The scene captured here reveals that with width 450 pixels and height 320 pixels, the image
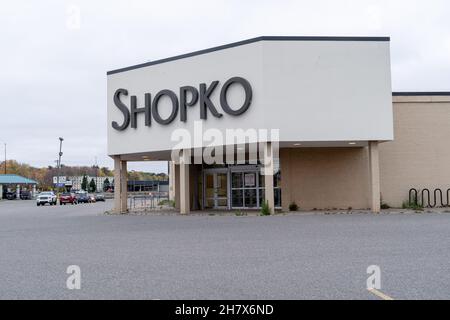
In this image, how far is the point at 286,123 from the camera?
78.2 ft

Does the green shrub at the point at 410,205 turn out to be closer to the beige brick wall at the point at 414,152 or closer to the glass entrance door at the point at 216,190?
the beige brick wall at the point at 414,152

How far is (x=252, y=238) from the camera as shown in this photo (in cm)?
1511

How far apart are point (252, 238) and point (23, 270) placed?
21.9 feet

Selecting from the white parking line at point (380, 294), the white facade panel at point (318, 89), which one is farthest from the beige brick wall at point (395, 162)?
the white parking line at point (380, 294)

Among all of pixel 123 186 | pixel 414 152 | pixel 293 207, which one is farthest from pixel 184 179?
pixel 414 152

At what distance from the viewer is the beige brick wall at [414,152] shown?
27.6 m

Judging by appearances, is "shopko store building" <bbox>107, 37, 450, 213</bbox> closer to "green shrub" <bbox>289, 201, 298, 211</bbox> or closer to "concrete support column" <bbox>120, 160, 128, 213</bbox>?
"concrete support column" <bbox>120, 160, 128, 213</bbox>

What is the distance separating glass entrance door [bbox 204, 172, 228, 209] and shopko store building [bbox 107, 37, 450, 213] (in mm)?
68

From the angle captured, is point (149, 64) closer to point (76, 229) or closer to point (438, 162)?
point (76, 229)

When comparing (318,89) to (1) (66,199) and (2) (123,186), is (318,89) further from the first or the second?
(1) (66,199)

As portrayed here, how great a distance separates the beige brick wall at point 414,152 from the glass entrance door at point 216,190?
917cm

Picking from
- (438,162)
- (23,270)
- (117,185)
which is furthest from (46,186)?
(23,270)
